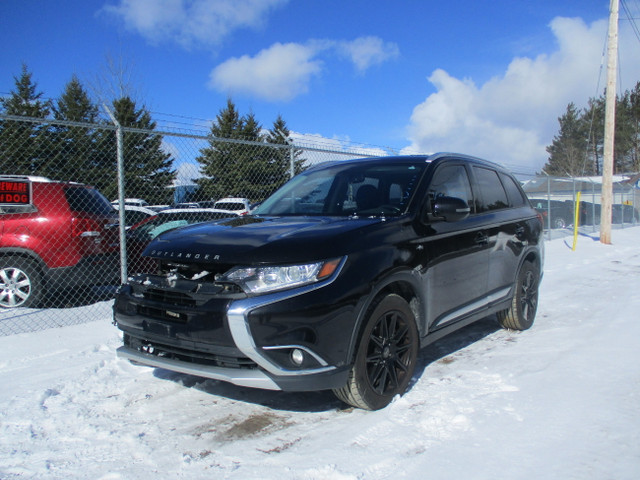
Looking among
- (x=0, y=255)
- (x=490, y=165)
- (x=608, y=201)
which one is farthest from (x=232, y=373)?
(x=608, y=201)

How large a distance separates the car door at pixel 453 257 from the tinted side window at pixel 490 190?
250mm

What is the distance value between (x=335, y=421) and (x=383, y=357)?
0.50 m

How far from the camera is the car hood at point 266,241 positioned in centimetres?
292

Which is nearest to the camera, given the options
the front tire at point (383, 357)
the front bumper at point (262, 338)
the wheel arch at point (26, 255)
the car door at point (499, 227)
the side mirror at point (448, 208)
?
the front bumper at point (262, 338)

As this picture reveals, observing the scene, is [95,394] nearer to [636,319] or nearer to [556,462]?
[556,462]

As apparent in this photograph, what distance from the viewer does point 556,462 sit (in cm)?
261

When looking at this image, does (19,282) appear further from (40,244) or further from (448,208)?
(448,208)

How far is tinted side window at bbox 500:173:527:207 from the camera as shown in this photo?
5355 mm

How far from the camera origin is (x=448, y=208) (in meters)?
3.67

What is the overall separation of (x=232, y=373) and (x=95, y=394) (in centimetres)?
143

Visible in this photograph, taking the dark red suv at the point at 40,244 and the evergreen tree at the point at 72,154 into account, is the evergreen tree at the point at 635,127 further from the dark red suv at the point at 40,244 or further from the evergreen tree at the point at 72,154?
the dark red suv at the point at 40,244

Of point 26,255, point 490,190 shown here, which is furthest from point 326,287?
point 26,255

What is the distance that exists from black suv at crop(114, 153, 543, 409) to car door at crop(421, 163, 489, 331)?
0.05 ft

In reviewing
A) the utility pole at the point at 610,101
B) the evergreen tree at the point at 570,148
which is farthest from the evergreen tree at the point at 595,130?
the utility pole at the point at 610,101
